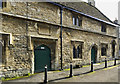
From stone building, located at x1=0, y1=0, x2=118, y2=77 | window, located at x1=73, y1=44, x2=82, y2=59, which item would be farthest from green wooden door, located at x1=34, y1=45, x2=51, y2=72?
window, located at x1=73, y1=44, x2=82, y2=59

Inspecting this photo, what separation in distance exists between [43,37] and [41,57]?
1.59 meters

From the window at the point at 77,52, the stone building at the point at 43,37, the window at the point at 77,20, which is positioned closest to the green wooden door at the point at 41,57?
the stone building at the point at 43,37

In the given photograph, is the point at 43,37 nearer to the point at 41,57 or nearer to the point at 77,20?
the point at 41,57

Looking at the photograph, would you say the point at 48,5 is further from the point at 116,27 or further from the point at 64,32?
the point at 116,27

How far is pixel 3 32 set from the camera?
6.49 m

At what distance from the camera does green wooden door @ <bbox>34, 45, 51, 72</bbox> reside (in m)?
8.12

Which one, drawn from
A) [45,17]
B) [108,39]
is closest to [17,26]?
[45,17]

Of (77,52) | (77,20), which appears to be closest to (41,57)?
(77,52)

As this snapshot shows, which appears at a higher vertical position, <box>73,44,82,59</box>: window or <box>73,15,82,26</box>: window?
<box>73,15,82,26</box>: window

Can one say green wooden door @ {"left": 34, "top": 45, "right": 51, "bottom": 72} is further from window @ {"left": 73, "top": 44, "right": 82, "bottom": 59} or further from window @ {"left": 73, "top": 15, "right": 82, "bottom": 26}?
window @ {"left": 73, "top": 15, "right": 82, "bottom": 26}

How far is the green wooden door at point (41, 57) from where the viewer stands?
8125 mm

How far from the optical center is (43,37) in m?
8.24

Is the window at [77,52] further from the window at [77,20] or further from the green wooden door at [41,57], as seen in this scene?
the green wooden door at [41,57]

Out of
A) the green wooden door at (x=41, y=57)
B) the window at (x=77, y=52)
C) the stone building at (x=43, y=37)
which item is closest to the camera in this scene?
the stone building at (x=43, y=37)
